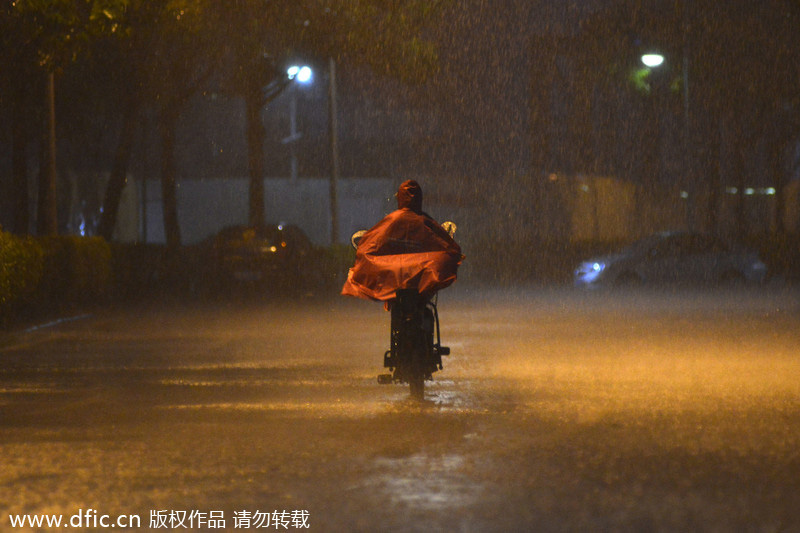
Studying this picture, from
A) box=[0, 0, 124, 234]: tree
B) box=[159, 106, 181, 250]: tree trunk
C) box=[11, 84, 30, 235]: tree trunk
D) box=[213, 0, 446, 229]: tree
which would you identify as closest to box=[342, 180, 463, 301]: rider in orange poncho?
box=[0, 0, 124, 234]: tree

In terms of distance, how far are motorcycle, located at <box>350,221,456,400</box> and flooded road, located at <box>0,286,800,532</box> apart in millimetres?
262

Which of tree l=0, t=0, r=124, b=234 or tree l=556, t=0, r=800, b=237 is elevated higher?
tree l=556, t=0, r=800, b=237

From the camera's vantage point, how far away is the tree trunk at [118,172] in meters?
30.2

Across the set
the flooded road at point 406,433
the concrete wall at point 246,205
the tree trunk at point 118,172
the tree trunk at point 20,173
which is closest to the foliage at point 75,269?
the tree trunk at point 20,173

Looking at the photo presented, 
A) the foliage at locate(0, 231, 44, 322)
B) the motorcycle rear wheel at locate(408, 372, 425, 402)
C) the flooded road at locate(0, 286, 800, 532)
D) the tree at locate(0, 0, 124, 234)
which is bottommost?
the flooded road at locate(0, 286, 800, 532)

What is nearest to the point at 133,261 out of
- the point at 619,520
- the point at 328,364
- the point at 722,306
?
the point at 722,306

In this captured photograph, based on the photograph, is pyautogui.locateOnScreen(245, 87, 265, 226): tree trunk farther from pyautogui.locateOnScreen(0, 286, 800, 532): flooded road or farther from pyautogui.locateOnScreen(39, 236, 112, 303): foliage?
pyautogui.locateOnScreen(0, 286, 800, 532): flooded road

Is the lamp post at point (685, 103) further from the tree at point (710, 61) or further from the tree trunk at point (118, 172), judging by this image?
the tree trunk at point (118, 172)

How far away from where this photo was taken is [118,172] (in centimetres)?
3092

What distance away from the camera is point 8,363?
553 inches

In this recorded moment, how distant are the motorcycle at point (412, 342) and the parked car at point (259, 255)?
742 inches

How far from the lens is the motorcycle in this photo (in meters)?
9.84

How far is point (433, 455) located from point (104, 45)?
922 inches

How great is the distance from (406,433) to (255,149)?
26.6 metres
